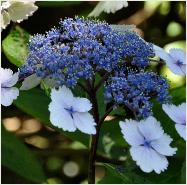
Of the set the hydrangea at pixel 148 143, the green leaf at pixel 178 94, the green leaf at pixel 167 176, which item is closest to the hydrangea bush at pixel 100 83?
the hydrangea at pixel 148 143

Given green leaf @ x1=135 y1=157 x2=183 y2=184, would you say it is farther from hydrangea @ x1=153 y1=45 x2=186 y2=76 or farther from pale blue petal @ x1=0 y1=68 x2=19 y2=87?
pale blue petal @ x1=0 y1=68 x2=19 y2=87

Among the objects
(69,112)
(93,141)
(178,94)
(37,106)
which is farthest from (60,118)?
(178,94)

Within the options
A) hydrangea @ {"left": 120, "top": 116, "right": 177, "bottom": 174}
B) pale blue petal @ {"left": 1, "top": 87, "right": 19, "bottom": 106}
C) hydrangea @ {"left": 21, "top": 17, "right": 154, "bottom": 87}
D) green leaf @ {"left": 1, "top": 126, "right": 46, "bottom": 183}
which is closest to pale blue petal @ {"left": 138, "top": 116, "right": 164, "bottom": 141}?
hydrangea @ {"left": 120, "top": 116, "right": 177, "bottom": 174}

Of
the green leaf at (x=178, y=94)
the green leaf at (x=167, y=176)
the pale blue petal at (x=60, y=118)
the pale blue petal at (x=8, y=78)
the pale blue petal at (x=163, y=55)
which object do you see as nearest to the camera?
the pale blue petal at (x=60, y=118)

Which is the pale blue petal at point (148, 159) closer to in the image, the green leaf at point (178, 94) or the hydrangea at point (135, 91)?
the hydrangea at point (135, 91)

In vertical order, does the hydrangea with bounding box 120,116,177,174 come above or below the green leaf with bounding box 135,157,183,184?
above

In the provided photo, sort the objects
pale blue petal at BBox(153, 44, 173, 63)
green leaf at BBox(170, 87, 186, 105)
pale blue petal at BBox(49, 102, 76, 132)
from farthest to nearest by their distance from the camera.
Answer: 1. green leaf at BBox(170, 87, 186, 105)
2. pale blue petal at BBox(153, 44, 173, 63)
3. pale blue petal at BBox(49, 102, 76, 132)
